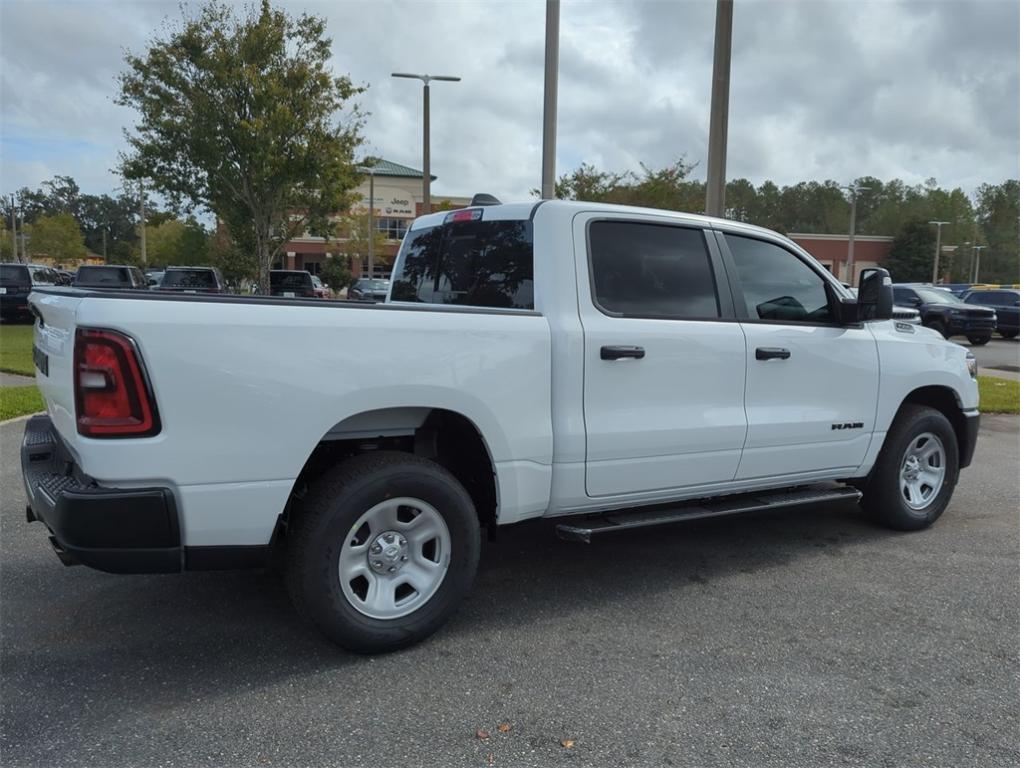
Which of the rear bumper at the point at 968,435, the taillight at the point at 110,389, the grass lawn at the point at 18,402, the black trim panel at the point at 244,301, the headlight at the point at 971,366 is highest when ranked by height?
the black trim panel at the point at 244,301

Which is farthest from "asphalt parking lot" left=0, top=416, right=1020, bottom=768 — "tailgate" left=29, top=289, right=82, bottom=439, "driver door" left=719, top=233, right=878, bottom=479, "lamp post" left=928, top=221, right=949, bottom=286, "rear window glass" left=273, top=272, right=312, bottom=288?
"lamp post" left=928, top=221, right=949, bottom=286

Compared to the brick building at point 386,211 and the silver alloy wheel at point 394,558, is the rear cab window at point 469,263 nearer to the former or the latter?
the silver alloy wheel at point 394,558

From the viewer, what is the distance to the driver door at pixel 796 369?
14.5ft

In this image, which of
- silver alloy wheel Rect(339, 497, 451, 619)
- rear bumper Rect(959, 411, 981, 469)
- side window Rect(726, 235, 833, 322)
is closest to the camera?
silver alloy wheel Rect(339, 497, 451, 619)

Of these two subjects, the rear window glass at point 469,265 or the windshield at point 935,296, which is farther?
the windshield at point 935,296

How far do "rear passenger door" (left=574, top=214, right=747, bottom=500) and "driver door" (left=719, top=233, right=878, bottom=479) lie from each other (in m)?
0.14

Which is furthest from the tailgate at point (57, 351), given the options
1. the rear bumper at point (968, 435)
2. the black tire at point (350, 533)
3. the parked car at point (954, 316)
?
the parked car at point (954, 316)

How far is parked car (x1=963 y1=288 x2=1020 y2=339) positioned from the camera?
26344 millimetres

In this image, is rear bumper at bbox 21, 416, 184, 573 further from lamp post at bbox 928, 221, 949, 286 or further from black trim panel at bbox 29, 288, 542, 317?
lamp post at bbox 928, 221, 949, 286

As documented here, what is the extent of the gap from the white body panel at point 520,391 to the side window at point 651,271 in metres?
0.09

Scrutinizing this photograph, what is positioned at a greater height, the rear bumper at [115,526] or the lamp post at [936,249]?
the lamp post at [936,249]

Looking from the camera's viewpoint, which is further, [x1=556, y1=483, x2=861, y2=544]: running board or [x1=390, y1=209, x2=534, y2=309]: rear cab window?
[x1=390, y1=209, x2=534, y2=309]: rear cab window

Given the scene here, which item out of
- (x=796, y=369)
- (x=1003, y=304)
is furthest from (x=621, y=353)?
(x=1003, y=304)

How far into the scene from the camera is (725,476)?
4348 millimetres
